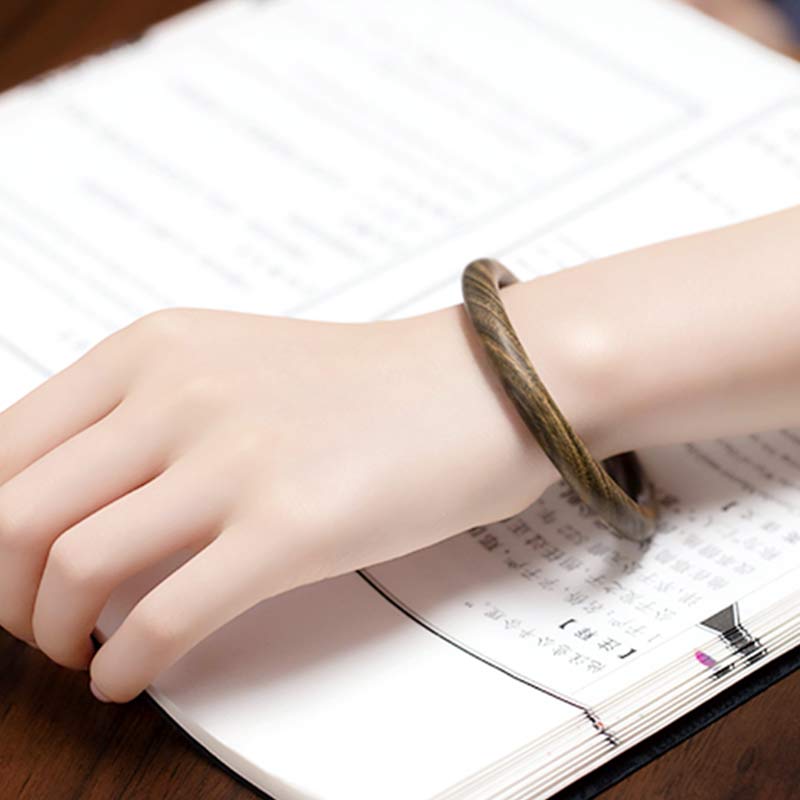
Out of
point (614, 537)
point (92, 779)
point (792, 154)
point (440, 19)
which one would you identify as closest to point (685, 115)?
point (792, 154)

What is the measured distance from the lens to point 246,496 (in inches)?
19.7

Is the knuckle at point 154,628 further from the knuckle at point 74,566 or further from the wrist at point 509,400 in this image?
the wrist at point 509,400

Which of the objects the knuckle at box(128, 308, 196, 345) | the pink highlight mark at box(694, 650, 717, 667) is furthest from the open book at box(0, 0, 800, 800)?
the knuckle at box(128, 308, 196, 345)

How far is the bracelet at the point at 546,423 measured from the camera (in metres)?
0.51

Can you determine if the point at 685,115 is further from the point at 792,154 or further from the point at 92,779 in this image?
the point at 92,779

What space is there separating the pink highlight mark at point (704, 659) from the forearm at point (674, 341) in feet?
0.33

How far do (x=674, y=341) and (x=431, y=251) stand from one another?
21 centimetres

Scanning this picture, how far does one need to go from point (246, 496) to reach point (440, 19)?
1.72ft

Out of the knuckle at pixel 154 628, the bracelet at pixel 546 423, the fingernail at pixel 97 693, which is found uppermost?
the bracelet at pixel 546 423

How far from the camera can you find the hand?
0.49 meters

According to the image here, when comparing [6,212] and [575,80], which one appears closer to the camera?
[6,212]

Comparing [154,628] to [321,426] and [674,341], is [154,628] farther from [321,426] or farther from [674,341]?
[674,341]

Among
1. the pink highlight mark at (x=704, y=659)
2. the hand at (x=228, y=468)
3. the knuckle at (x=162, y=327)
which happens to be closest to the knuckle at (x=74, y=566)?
the hand at (x=228, y=468)

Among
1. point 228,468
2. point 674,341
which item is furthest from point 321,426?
point 674,341
